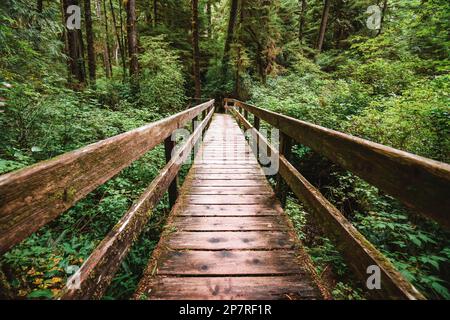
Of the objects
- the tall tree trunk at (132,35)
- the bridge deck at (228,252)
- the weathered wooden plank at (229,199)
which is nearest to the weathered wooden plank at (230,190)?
the bridge deck at (228,252)

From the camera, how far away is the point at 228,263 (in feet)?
6.81

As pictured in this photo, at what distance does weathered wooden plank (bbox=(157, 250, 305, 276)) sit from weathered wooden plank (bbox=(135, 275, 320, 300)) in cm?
7

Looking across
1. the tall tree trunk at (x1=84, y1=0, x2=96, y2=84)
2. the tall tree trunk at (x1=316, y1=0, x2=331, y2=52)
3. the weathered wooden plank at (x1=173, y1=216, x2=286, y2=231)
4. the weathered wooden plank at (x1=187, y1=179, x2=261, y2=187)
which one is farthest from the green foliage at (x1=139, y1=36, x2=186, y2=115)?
the tall tree trunk at (x1=316, y1=0, x2=331, y2=52)

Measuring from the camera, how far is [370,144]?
1.27 metres

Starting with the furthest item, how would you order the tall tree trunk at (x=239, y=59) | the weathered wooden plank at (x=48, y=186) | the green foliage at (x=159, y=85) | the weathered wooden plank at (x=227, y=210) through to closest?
the tall tree trunk at (x=239, y=59), the green foliage at (x=159, y=85), the weathered wooden plank at (x=227, y=210), the weathered wooden plank at (x=48, y=186)

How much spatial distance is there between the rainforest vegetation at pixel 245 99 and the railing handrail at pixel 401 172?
1.35 m

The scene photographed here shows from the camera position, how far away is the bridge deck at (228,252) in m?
1.79

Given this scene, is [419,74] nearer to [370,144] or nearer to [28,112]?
[370,144]

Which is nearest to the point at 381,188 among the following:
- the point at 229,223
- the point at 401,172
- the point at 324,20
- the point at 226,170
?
the point at 401,172

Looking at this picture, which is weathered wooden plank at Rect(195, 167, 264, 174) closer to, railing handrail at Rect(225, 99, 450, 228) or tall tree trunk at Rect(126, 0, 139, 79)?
railing handrail at Rect(225, 99, 450, 228)

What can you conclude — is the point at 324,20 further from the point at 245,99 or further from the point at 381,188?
the point at 381,188

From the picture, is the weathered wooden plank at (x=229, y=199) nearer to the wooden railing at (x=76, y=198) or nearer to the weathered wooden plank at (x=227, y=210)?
the weathered wooden plank at (x=227, y=210)

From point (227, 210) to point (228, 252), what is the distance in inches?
34.7
